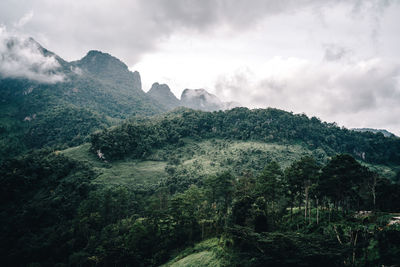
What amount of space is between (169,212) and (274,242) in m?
30.7

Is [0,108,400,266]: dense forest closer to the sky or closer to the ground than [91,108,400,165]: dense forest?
closer to the ground

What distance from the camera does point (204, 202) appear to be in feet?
180

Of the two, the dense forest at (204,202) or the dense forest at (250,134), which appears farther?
the dense forest at (250,134)

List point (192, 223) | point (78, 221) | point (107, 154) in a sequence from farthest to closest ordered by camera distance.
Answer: point (107, 154) → point (78, 221) → point (192, 223)

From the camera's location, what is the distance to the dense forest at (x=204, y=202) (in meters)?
24.4

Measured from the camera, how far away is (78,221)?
60.4 meters

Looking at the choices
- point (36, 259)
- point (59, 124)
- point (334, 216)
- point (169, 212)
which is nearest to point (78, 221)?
point (36, 259)

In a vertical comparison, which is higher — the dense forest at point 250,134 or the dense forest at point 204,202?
the dense forest at point 250,134

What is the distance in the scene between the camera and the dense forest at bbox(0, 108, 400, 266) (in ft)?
80.0

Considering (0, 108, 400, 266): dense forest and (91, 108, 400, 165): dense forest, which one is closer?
(0, 108, 400, 266): dense forest

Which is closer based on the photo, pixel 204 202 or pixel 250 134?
pixel 204 202

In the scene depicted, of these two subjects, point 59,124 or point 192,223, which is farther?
point 59,124

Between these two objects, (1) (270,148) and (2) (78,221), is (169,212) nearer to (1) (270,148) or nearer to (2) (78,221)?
(2) (78,221)

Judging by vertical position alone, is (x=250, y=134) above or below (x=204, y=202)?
above
